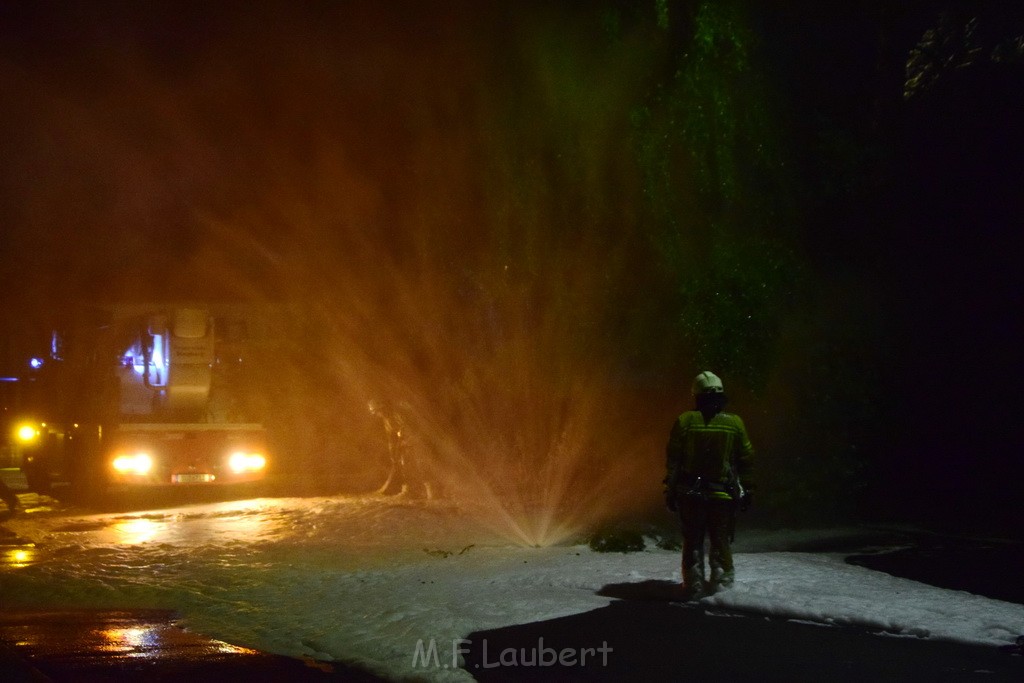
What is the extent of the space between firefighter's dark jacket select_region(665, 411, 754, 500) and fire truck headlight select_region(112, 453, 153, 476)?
32.4 ft

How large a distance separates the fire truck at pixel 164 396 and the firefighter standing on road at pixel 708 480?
31.4 feet

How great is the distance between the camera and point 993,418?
14922 millimetres

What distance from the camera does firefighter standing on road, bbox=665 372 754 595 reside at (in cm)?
862

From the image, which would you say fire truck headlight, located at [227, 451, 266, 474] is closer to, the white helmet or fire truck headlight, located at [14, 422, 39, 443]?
fire truck headlight, located at [14, 422, 39, 443]

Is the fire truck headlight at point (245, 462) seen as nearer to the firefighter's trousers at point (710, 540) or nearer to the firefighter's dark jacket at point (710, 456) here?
the firefighter's dark jacket at point (710, 456)

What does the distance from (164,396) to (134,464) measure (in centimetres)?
142

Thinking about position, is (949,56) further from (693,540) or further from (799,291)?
(693,540)

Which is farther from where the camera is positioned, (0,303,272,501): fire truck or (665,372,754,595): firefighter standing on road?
Result: (0,303,272,501): fire truck

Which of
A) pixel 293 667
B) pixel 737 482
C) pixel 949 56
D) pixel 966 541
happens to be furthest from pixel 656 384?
pixel 293 667

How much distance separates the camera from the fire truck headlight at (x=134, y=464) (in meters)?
16.2

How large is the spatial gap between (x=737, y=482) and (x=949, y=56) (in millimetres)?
9164

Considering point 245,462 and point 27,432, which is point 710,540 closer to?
point 245,462

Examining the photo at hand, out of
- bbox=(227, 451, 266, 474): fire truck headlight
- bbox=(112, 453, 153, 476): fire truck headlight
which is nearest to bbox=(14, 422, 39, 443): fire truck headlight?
bbox=(112, 453, 153, 476): fire truck headlight

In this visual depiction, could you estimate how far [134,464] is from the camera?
16.2 m
